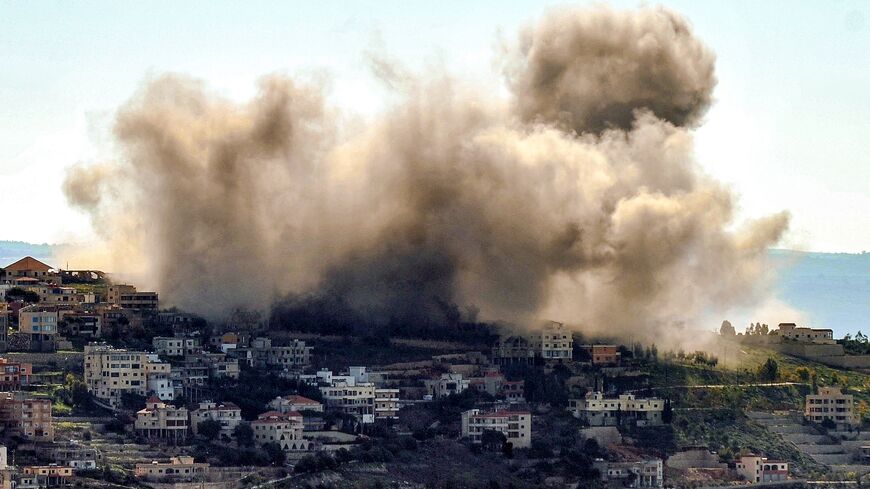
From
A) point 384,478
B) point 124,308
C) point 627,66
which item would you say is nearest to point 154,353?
point 124,308

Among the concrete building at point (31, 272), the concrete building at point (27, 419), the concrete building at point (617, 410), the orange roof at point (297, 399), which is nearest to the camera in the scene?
the concrete building at point (27, 419)

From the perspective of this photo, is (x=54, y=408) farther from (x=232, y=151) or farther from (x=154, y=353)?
(x=232, y=151)

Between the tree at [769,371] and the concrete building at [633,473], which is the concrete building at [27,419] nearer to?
the concrete building at [633,473]

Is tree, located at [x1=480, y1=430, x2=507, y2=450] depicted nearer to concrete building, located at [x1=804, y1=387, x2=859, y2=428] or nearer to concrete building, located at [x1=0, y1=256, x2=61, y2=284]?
concrete building, located at [x1=804, y1=387, x2=859, y2=428]

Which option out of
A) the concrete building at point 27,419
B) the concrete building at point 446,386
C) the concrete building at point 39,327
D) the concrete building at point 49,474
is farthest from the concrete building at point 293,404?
the concrete building at point 49,474

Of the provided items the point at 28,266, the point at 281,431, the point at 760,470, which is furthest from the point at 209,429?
the point at 28,266

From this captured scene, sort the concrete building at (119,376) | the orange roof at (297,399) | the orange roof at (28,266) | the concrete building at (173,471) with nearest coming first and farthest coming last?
1. the concrete building at (173,471)
2. the concrete building at (119,376)
3. the orange roof at (297,399)
4. the orange roof at (28,266)
